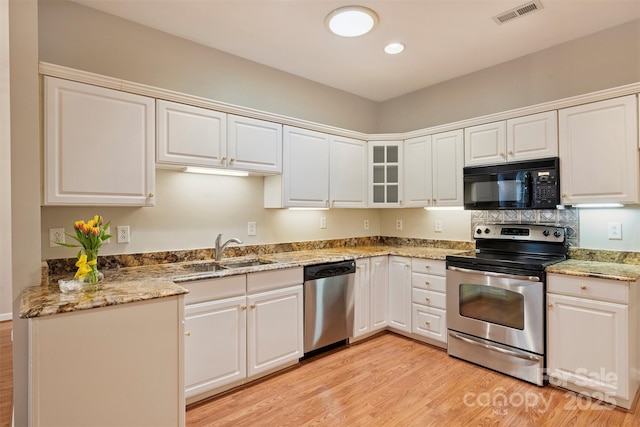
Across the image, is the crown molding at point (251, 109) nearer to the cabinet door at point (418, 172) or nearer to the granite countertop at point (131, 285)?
the cabinet door at point (418, 172)

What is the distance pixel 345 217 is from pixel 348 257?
926 mm

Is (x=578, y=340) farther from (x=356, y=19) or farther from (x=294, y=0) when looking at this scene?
(x=294, y=0)

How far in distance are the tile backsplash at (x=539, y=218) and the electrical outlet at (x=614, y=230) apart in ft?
0.66

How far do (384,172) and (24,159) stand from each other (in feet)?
9.79

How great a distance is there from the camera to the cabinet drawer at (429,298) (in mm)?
3115

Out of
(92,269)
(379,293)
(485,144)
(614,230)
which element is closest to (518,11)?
(485,144)

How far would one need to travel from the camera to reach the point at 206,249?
2.87m

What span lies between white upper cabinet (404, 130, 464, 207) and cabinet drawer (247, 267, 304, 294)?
155cm

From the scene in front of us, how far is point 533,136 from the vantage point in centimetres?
279

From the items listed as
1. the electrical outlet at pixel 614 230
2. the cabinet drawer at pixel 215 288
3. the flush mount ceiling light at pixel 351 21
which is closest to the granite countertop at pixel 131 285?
the cabinet drawer at pixel 215 288

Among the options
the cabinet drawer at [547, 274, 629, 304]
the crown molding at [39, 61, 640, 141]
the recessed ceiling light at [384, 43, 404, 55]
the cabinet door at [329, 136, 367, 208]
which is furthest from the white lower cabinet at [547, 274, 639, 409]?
the recessed ceiling light at [384, 43, 404, 55]

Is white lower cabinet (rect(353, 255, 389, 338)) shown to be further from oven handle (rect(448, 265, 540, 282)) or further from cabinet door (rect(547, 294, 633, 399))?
cabinet door (rect(547, 294, 633, 399))

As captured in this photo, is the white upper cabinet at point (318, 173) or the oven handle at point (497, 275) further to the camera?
the white upper cabinet at point (318, 173)

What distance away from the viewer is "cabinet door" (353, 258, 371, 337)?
3.23 meters
